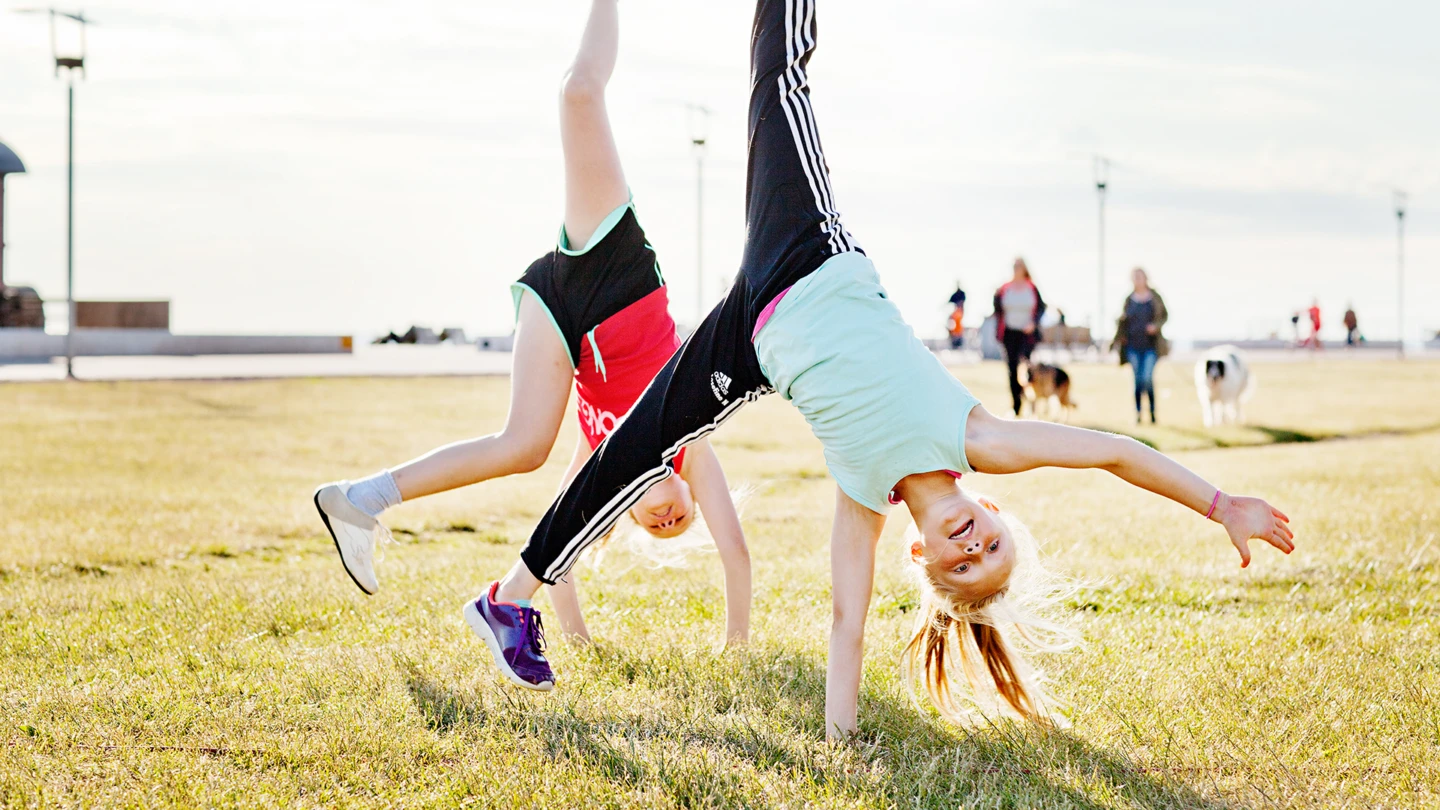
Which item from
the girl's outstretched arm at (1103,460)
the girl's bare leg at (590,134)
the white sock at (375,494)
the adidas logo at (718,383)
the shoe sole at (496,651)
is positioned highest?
the girl's bare leg at (590,134)

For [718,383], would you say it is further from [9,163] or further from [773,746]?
[9,163]

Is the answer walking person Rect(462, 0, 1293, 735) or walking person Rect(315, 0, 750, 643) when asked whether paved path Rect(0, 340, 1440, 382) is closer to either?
walking person Rect(315, 0, 750, 643)

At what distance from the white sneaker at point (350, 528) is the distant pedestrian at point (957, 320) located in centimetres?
3018

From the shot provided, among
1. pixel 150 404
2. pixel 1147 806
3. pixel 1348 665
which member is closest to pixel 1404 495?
pixel 1348 665

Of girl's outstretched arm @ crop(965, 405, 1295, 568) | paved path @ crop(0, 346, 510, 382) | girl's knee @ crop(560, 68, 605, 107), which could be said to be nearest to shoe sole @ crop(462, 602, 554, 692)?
girl's outstretched arm @ crop(965, 405, 1295, 568)

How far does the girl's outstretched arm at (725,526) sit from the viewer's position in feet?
15.5

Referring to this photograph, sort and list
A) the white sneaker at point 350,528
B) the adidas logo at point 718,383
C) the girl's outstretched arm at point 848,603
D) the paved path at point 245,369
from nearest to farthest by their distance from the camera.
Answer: the girl's outstretched arm at point 848,603
the adidas logo at point 718,383
the white sneaker at point 350,528
the paved path at point 245,369

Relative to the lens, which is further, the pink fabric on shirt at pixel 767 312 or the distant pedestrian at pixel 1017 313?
the distant pedestrian at pixel 1017 313

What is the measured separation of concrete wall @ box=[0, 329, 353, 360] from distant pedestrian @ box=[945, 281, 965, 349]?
20.3m

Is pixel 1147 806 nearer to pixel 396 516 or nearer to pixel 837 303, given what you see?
pixel 837 303

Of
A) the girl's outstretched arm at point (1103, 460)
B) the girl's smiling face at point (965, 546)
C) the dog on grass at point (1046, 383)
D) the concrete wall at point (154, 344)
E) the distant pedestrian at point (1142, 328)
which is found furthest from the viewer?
the concrete wall at point (154, 344)

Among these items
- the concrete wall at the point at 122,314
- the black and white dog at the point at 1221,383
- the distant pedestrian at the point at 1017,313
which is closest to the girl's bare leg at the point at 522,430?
the distant pedestrian at the point at 1017,313

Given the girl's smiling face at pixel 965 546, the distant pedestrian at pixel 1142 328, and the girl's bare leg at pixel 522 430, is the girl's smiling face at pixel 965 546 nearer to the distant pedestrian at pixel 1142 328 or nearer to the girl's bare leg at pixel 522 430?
the girl's bare leg at pixel 522 430

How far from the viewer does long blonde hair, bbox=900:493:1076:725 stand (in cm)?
389
